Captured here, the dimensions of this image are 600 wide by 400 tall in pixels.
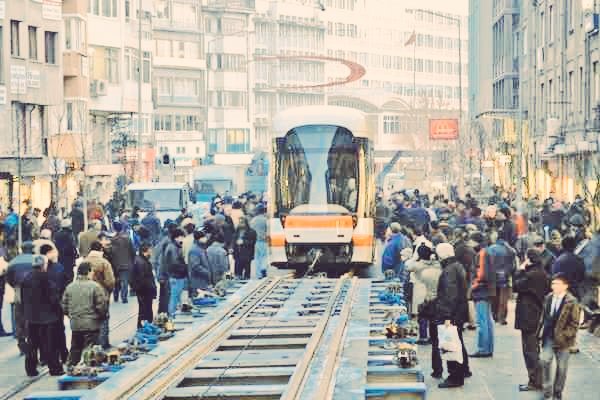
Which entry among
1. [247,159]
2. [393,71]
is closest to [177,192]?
[247,159]

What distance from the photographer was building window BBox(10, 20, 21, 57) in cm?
5179

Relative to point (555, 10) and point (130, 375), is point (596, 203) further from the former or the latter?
point (555, 10)

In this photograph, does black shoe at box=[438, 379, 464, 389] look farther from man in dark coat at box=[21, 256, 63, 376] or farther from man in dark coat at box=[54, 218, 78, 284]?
man in dark coat at box=[54, 218, 78, 284]

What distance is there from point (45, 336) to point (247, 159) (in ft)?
367

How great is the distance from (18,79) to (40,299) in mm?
34862

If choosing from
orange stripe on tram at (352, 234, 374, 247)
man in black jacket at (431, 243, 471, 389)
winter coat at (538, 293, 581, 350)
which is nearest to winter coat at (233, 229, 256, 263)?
orange stripe on tram at (352, 234, 374, 247)

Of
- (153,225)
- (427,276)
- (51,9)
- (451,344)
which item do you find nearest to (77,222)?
(153,225)

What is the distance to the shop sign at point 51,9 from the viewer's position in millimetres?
55188

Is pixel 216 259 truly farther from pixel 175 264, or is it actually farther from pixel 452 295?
pixel 452 295

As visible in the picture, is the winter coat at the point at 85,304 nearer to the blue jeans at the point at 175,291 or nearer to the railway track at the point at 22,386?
the railway track at the point at 22,386

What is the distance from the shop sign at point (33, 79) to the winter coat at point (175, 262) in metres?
32.2

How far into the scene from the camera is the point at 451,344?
17.2m

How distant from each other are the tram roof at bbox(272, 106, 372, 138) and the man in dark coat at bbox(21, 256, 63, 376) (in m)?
14.3

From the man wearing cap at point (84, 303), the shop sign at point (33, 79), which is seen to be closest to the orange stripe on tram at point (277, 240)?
the man wearing cap at point (84, 303)
